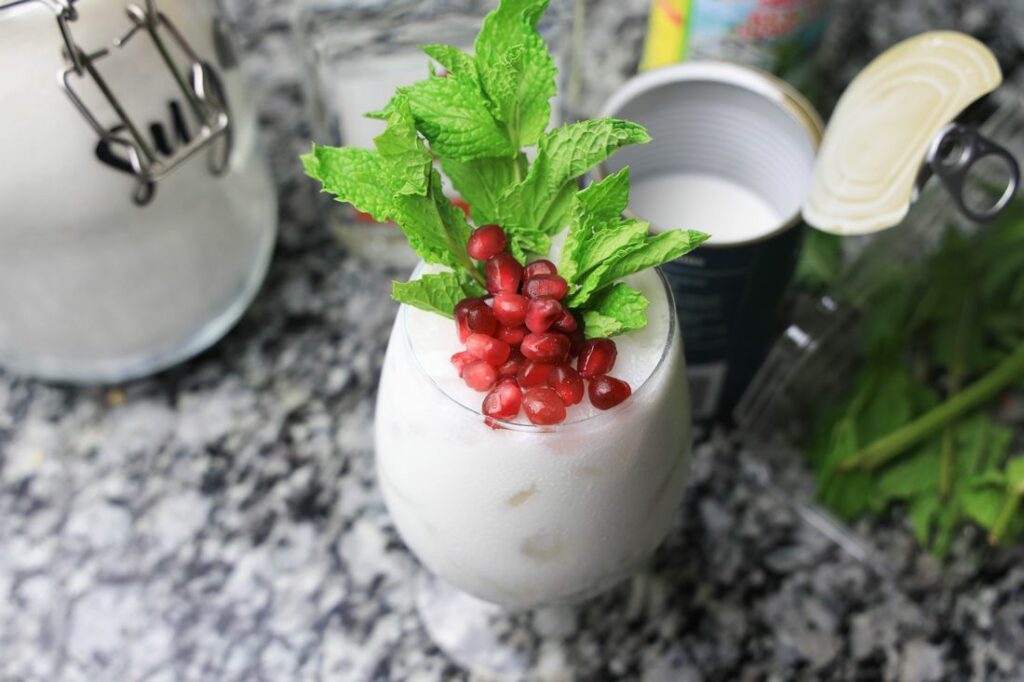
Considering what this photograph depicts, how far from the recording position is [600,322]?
1.49 ft

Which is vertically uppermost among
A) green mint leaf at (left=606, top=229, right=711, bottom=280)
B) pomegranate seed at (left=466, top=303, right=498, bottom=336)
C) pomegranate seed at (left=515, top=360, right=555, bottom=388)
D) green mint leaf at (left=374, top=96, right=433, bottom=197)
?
green mint leaf at (left=374, top=96, right=433, bottom=197)

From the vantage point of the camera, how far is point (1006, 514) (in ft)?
2.09

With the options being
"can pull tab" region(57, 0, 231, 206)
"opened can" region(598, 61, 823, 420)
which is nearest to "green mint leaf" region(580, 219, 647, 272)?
"opened can" region(598, 61, 823, 420)

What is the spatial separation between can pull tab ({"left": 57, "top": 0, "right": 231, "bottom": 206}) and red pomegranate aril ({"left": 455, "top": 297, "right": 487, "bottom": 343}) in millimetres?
210

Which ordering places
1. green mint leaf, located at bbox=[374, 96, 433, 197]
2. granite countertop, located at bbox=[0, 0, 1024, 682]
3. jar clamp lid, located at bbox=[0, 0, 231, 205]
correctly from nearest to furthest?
1. green mint leaf, located at bbox=[374, 96, 433, 197]
2. jar clamp lid, located at bbox=[0, 0, 231, 205]
3. granite countertop, located at bbox=[0, 0, 1024, 682]

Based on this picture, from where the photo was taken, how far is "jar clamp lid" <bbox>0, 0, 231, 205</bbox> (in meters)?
0.54

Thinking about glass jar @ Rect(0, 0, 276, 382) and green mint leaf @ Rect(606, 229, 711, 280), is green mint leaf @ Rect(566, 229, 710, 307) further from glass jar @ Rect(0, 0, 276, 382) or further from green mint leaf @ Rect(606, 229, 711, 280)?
glass jar @ Rect(0, 0, 276, 382)

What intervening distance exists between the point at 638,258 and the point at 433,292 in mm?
85

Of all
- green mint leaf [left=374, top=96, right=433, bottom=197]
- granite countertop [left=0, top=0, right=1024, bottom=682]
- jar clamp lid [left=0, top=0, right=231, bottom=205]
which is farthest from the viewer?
granite countertop [left=0, top=0, right=1024, bottom=682]

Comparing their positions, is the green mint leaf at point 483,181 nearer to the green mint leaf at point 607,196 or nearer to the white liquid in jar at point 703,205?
the green mint leaf at point 607,196

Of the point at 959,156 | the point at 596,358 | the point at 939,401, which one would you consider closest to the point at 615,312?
the point at 596,358

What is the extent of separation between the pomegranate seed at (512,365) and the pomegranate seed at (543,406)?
0.01 meters

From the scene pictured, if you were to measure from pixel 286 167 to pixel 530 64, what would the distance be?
426mm

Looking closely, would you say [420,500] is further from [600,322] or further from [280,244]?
[280,244]
